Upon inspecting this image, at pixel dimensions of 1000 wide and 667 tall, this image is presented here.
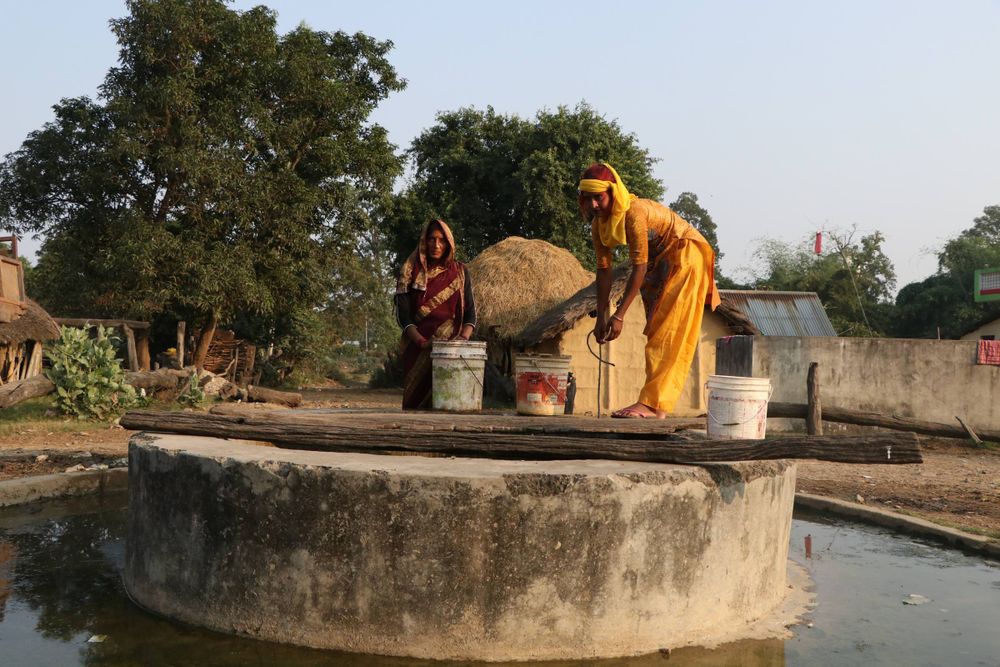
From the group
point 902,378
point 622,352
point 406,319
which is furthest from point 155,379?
point 902,378

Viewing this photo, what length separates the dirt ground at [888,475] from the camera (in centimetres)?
689

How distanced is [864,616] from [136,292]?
16123 millimetres

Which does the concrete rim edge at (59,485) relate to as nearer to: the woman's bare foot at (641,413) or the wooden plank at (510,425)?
the wooden plank at (510,425)

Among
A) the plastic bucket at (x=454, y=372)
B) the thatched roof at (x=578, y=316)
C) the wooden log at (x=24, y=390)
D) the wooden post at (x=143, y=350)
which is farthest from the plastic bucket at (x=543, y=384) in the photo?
the wooden post at (x=143, y=350)

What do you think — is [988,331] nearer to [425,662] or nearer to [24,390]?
[24,390]

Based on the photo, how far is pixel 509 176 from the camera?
82.7ft

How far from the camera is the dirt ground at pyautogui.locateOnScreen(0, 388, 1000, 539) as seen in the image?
6.89 m

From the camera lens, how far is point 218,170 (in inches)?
671

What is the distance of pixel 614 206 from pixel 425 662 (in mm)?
3047

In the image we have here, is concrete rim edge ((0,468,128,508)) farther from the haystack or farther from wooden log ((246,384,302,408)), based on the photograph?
the haystack

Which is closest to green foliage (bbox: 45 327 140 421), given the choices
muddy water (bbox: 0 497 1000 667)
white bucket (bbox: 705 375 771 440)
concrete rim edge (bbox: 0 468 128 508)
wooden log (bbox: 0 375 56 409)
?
wooden log (bbox: 0 375 56 409)

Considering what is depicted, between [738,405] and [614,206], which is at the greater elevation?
[614,206]

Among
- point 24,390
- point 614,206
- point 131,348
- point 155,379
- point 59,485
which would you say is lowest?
point 59,485

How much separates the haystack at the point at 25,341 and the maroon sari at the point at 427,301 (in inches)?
482
